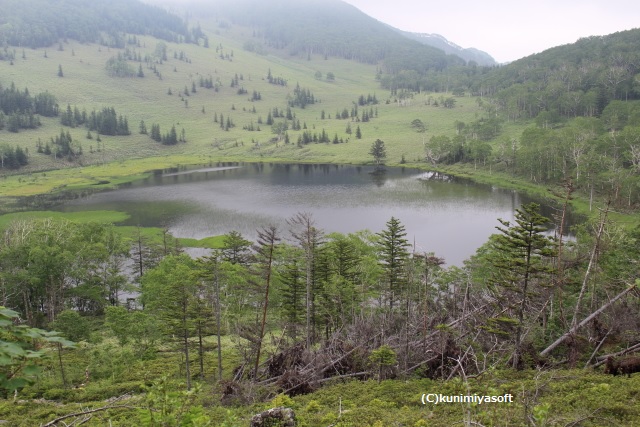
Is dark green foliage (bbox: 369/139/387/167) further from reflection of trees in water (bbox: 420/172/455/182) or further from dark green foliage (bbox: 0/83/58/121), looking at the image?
dark green foliage (bbox: 0/83/58/121)

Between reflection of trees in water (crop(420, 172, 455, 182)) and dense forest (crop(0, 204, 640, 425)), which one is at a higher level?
reflection of trees in water (crop(420, 172, 455, 182))

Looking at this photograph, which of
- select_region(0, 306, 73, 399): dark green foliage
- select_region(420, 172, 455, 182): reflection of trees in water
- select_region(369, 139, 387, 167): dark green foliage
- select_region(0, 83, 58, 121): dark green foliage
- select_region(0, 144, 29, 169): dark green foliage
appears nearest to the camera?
select_region(0, 306, 73, 399): dark green foliage

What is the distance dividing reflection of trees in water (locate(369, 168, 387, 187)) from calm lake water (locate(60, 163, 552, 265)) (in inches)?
10.1

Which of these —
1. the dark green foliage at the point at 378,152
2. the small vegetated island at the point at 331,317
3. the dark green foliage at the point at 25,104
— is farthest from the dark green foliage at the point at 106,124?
the dark green foliage at the point at 378,152

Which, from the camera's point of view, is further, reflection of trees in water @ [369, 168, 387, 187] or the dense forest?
reflection of trees in water @ [369, 168, 387, 187]

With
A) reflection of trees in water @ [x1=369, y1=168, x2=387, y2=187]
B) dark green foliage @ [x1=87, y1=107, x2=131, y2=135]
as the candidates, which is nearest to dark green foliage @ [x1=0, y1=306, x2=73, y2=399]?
reflection of trees in water @ [x1=369, y1=168, x2=387, y2=187]

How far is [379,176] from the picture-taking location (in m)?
116

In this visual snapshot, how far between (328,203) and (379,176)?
3835 centimetres

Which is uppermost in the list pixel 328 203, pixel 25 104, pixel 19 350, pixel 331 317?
pixel 25 104

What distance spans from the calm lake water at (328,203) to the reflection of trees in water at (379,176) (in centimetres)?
26

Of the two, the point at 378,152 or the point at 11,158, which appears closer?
the point at 11,158

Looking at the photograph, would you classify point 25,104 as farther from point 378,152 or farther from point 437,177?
point 437,177

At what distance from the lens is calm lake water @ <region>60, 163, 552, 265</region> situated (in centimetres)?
6412

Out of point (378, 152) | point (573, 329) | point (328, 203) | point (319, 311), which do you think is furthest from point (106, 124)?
point (573, 329)
